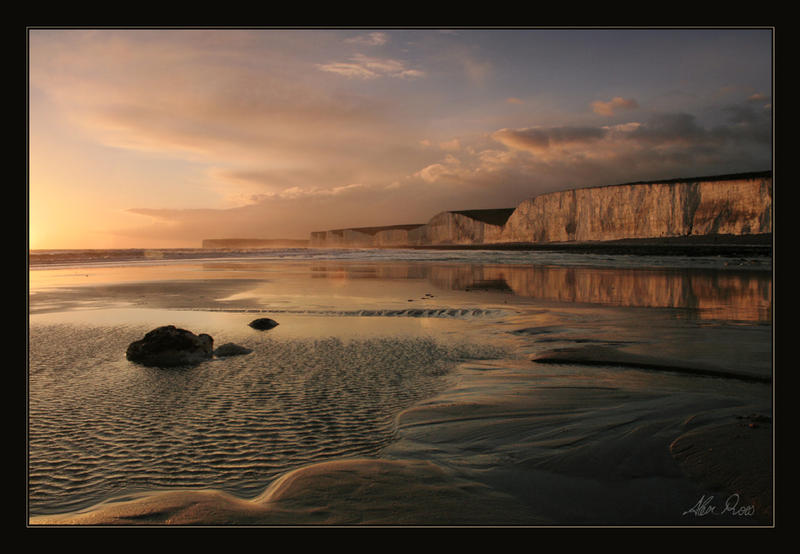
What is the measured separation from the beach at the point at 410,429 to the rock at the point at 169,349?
0.34m

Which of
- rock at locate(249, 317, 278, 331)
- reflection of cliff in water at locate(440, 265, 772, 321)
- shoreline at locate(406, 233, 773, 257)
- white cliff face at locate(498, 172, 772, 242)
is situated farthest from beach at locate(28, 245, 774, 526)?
white cliff face at locate(498, 172, 772, 242)

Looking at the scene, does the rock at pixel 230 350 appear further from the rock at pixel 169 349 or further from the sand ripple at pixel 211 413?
the sand ripple at pixel 211 413

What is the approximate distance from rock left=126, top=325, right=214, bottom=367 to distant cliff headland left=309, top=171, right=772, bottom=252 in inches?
3631

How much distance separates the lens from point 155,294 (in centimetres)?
1959

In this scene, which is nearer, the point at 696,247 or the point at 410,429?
the point at 410,429

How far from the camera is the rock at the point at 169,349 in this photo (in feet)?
27.7

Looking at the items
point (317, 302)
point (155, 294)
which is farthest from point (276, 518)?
point (155, 294)

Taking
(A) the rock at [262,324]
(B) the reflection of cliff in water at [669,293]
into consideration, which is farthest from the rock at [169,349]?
(B) the reflection of cliff in water at [669,293]

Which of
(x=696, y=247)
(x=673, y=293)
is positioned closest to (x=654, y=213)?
(x=696, y=247)

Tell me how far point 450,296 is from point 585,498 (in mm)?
15546

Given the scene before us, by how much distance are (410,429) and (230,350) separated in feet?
17.6

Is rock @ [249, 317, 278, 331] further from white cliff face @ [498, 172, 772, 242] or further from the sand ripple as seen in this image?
white cliff face @ [498, 172, 772, 242]

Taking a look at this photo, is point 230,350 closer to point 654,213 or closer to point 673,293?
point 673,293

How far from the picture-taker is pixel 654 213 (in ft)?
368
